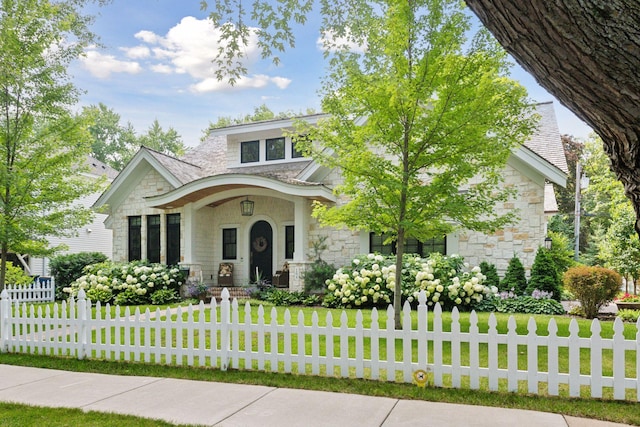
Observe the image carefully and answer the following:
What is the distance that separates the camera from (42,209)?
9898mm

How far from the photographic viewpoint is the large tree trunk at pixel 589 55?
1.54m

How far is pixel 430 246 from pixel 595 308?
455 centimetres

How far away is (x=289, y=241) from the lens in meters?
15.9

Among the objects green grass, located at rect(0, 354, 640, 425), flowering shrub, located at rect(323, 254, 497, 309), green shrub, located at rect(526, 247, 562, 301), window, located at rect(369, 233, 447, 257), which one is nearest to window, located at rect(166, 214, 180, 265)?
flowering shrub, located at rect(323, 254, 497, 309)

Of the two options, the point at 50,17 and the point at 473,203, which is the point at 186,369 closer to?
the point at 473,203

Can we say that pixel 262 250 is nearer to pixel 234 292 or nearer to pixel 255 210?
pixel 255 210

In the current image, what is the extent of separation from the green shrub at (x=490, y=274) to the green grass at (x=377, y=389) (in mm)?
7658

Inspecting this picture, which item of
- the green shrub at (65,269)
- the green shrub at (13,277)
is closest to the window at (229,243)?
the green shrub at (65,269)

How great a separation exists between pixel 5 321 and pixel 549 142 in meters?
13.8

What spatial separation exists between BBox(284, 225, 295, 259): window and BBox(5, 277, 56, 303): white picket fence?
777 cm

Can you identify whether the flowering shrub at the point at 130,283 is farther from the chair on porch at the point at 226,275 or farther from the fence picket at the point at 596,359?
the fence picket at the point at 596,359

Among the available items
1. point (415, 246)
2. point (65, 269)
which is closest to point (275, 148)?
point (415, 246)

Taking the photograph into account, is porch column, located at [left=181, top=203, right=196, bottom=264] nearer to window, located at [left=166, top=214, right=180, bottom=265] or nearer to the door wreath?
window, located at [left=166, top=214, right=180, bottom=265]

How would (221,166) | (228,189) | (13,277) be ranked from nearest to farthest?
(13,277) < (228,189) < (221,166)
